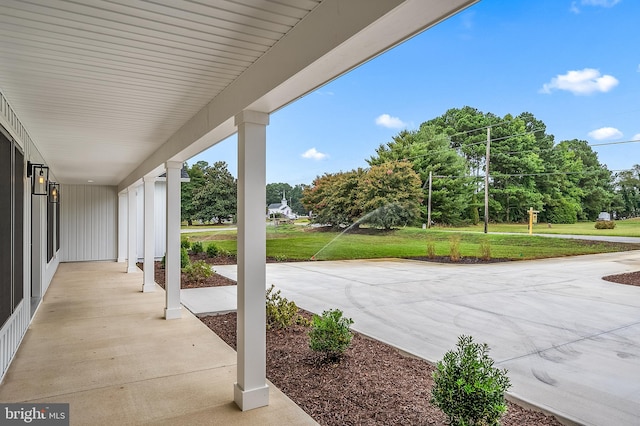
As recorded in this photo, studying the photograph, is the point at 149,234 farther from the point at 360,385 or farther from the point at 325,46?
the point at 325,46

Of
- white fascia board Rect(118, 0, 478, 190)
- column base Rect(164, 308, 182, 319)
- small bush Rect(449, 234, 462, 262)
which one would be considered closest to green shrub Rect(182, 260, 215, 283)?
column base Rect(164, 308, 182, 319)

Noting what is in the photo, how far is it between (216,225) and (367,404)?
16.1 metres

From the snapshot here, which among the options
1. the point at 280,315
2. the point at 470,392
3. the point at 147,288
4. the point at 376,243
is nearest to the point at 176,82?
the point at 470,392

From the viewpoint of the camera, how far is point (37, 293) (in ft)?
19.4

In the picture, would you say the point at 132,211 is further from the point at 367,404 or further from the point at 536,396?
the point at 536,396

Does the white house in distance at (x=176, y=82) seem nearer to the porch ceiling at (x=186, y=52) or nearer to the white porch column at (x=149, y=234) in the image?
the porch ceiling at (x=186, y=52)

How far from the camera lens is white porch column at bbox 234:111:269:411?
112 inches

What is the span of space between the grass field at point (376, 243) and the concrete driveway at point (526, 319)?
3.41 meters

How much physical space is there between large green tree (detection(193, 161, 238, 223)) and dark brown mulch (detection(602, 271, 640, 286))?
14.5m

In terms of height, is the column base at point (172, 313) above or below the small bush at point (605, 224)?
below

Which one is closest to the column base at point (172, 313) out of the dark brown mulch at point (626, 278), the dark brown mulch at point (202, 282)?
the dark brown mulch at point (202, 282)

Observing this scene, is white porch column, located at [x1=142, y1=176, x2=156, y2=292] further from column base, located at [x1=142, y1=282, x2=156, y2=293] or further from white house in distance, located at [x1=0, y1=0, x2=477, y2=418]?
white house in distance, located at [x1=0, y1=0, x2=477, y2=418]

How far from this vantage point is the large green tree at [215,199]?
18.3 m

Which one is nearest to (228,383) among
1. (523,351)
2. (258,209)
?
(258,209)
